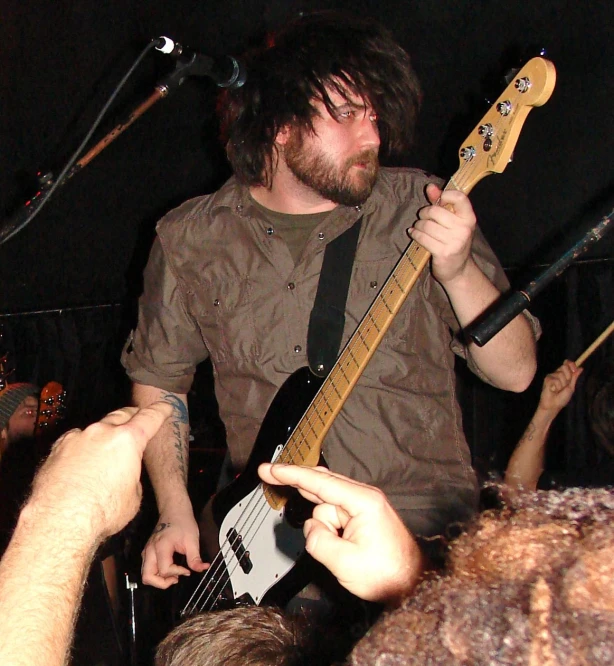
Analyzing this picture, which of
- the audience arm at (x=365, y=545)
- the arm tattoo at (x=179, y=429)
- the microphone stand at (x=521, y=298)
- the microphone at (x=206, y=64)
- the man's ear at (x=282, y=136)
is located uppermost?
the microphone at (x=206, y=64)

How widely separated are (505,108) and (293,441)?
981mm

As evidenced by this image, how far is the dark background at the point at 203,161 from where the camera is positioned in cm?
308

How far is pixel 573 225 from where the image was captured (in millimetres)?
3180

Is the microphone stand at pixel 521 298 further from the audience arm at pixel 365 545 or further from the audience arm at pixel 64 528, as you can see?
the audience arm at pixel 64 528

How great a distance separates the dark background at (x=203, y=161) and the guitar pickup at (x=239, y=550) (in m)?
1.11

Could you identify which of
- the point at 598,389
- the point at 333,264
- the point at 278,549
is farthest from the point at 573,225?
the point at 278,549

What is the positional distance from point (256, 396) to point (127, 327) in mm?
2238

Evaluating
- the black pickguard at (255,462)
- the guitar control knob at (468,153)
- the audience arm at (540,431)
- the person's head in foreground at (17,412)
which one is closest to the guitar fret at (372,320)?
the black pickguard at (255,462)

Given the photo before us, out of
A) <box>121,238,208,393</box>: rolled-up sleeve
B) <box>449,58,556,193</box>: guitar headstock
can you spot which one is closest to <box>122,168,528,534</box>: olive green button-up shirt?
<box>121,238,208,393</box>: rolled-up sleeve

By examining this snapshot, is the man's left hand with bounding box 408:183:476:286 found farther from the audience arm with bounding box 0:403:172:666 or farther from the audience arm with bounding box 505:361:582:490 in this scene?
the audience arm with bounding box 505:361:582:490

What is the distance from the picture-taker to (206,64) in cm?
150

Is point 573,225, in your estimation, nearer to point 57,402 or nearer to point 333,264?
point 333,264

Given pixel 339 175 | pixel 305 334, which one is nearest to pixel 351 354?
pixel 305 334

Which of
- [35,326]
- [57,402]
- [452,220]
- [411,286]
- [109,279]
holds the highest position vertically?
[452,220]
